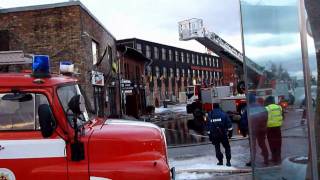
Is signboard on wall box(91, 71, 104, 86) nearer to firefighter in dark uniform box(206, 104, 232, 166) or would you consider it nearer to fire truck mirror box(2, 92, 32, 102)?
firefighter in dark uniform box(206, 104, 232, 166)

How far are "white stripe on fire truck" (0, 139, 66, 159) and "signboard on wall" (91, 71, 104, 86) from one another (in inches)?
703

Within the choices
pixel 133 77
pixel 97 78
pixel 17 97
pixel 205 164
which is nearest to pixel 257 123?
pixel 17 97

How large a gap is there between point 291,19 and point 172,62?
8046 centimetres

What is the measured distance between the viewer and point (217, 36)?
33.0 m

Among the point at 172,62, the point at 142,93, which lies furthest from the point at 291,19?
the point at 172,62

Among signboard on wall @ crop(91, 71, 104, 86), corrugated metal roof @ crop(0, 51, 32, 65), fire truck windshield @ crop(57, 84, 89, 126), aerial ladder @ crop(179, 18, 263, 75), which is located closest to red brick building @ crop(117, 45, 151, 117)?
aerial ladder @ crop(179, 18, 263, 75)

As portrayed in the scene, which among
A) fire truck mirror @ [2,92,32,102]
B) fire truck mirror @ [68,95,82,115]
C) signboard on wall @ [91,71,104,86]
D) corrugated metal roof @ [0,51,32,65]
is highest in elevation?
signboard on wall @ [91,71,104,86]

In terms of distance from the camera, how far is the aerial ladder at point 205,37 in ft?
99.0

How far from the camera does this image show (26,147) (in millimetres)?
5438

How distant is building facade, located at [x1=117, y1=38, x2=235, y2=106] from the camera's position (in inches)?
2955

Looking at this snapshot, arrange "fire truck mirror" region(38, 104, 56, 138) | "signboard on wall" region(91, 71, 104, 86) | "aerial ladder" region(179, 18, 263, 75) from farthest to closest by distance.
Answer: "aerial ladder" region(179, 18, 263, 75) < "signboard on wall" region(91, 71, 104, 86) < "fire truck mirror" region(38, 104, 56, 138)

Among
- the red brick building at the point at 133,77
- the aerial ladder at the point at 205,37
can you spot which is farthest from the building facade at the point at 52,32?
the red brick building at the point at 133,77

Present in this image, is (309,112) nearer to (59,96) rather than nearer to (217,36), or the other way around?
(59,96)

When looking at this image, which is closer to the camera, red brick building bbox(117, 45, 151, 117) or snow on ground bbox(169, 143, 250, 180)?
snow on ground bbox(169, 143, 250, 180)
